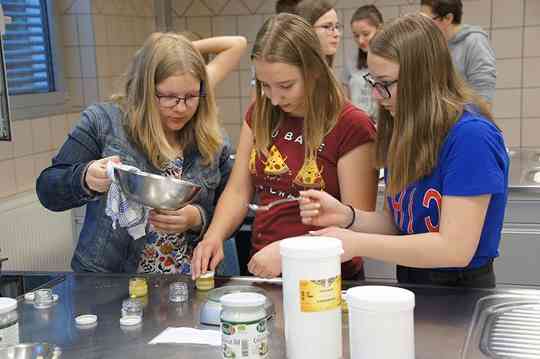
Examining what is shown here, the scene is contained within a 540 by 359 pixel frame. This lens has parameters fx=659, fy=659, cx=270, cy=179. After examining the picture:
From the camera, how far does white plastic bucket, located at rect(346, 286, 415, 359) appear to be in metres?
0.87

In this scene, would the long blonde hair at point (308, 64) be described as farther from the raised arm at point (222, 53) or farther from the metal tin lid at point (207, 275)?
the raised arm at point (222, 53)

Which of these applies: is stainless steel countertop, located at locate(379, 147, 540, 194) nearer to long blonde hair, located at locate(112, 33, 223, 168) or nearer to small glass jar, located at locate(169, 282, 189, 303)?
long blonde hair, located at locate(112, 33, 223, 168)

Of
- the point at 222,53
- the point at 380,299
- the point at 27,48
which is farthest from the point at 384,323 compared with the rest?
the point at 27,48

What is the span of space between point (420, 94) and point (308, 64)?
278 millimetres

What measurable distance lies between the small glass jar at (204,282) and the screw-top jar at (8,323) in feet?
1.25

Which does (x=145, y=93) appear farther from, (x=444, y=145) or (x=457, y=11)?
(x=457, y=11)

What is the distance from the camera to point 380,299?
874mm

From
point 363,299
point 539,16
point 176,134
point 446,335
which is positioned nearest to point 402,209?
point 446,335

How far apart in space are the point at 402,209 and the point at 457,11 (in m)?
1.63

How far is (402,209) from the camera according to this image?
1.27m

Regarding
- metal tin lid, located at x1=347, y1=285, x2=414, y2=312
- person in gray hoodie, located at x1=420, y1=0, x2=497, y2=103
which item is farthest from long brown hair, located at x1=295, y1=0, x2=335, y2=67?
metal tin lid, located at x1=347, y1=285, x2=414, y2=312

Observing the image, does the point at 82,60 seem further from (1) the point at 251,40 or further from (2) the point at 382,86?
(2) the point at 382,86

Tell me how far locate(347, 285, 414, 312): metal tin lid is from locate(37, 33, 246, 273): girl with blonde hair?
58 centimetres

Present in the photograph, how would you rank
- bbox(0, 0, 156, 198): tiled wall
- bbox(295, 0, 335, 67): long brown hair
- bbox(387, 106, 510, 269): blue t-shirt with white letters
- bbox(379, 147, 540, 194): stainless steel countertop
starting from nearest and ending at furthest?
1. bbox(387, 106, 510, 269): blue t-shirt with white letters
2. bbox(295, 0, 335, 67): long brown hair
3. bbox(379, 147, 540, 194): stainless steel countertop
4. bbox(0, 0, 156, 198): tiled wall
